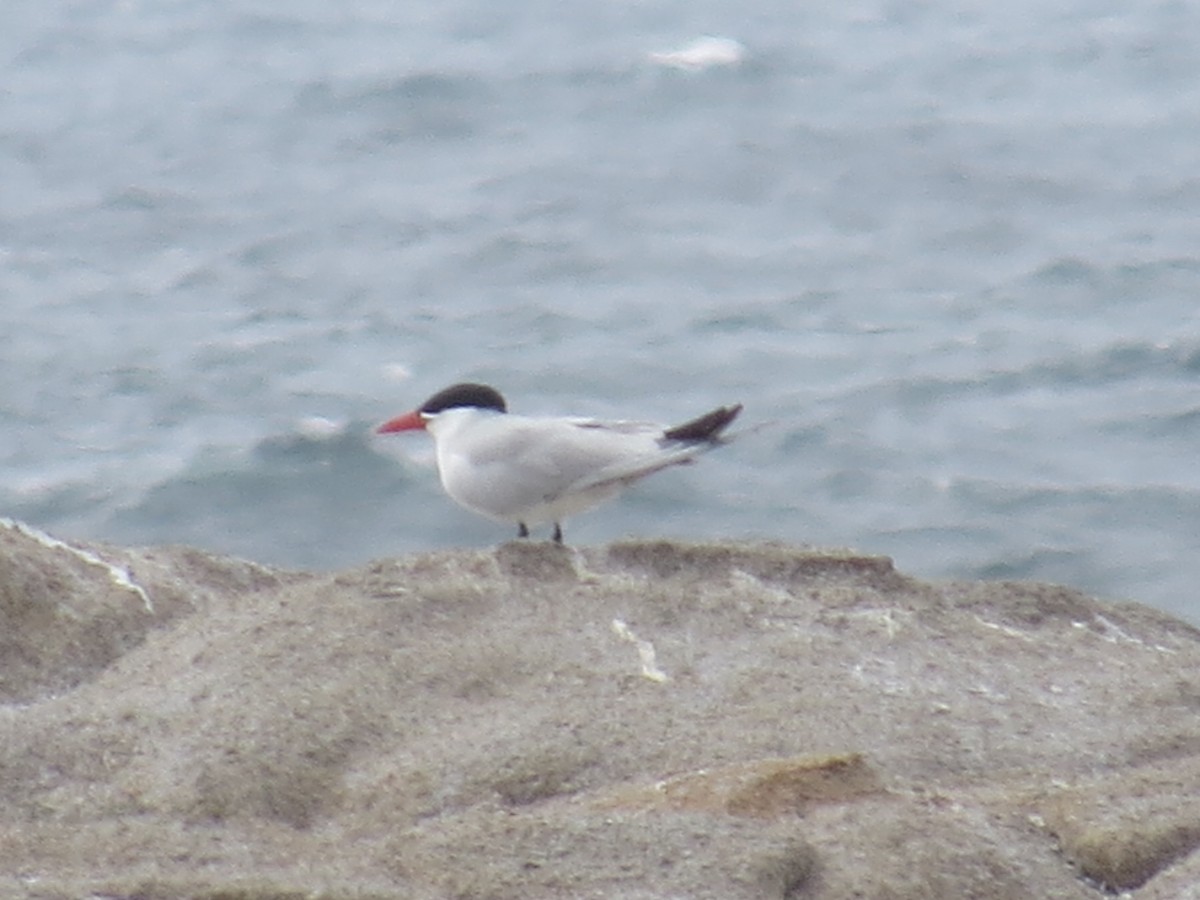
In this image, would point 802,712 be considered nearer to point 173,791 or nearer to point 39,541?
point 173,791

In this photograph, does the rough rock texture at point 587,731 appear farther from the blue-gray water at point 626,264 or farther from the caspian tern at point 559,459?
the blue-gray water at point 626,264

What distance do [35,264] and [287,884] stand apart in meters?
14.7

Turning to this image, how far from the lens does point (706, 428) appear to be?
7.28 metres

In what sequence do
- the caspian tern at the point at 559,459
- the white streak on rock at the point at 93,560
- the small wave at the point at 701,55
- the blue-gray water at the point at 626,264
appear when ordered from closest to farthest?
the white streak on rock at the point at 93,560
the caspian tern at the point at 559,459
the blue-gray water at the point at 626,264
the small wave at the point at 701,55

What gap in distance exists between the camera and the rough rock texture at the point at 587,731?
→ 439 cm

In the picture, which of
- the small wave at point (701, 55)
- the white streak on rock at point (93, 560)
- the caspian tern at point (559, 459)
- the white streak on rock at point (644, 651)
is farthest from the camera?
the small wave at point (701, 55)

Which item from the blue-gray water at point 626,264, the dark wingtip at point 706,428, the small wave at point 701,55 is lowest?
the blue-gray water at point 626,264

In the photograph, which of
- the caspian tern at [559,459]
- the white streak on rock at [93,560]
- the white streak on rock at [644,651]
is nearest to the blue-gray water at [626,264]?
the caspian tern at [559,459]

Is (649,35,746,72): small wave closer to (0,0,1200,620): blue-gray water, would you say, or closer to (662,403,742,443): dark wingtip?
(0,0,1200,620): blue-gray water

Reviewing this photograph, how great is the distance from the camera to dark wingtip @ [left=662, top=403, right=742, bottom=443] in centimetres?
724

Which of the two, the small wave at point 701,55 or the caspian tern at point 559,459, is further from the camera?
the small wave at point 701,55

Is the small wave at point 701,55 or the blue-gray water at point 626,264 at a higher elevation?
the small wave at point 701,55

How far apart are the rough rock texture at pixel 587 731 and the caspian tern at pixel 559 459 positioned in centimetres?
81

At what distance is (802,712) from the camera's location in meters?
5.26
